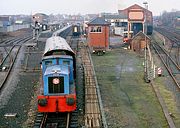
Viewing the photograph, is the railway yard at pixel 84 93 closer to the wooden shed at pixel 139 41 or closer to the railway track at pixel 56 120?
the railway track at pixel 56 120

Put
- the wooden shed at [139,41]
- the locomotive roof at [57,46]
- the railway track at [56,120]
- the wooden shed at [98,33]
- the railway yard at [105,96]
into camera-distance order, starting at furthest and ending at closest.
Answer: the wooden shed at [98,33] → the wooden shed at [139,41] → the locomotive roof at [57,46] → the railway yard at [105,96] → the railway track at [56,120]

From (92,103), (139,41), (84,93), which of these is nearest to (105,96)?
(84,93)

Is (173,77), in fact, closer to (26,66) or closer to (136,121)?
(136,121)

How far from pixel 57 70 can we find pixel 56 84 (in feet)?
2.09

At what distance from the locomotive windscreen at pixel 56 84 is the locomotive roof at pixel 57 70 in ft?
0.90

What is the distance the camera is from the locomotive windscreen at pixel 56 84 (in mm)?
14406

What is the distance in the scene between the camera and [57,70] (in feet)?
47.8

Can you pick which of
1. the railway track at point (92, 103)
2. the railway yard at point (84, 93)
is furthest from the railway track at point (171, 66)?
the railway track at point (92, 103)

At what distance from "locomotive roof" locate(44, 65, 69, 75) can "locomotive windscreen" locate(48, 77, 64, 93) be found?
0.27 metres

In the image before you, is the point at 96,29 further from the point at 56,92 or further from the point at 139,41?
the point at 56,92

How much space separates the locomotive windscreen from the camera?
1441cm

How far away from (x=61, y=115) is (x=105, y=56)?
20.6m

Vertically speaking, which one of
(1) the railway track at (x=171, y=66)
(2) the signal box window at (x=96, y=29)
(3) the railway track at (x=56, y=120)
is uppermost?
(2) the signal box window at (x=96, y=29)

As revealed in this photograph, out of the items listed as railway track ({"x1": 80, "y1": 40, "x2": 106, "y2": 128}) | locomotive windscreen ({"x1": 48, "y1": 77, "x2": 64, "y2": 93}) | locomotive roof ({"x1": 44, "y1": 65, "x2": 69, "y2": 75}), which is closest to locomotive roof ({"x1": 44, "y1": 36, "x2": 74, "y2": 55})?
locomotive roof ({"x1": 44, "y1": 65, "x2": 69, "y2": 75})
